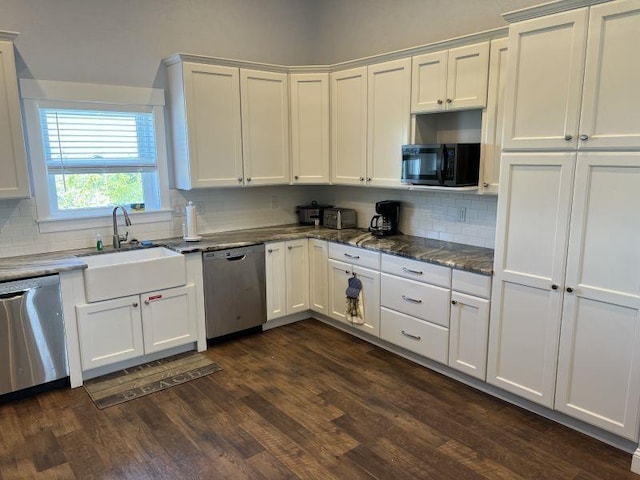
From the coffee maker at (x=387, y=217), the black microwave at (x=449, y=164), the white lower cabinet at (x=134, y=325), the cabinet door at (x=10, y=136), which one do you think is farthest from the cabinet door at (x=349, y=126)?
the cabinet door at (x=10, y=136)

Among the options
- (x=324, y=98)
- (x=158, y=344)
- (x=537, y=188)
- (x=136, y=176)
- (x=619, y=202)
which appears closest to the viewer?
(x=619, y=202)

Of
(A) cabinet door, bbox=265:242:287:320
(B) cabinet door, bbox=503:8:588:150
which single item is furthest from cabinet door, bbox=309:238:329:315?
(B) cabinet door, bbox=503:8:588:150

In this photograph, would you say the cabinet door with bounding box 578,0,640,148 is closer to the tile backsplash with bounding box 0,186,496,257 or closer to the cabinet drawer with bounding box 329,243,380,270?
the tile backsplash with bounding box 0,186,496,257

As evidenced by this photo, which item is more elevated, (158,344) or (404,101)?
(404,101)

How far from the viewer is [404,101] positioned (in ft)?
12.2

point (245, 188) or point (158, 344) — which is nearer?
point (158, 344)

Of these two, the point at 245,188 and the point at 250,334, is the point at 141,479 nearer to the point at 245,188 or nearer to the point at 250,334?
the point at 250,334

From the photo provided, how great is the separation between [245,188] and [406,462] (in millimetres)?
2971

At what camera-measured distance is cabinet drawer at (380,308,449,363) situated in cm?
336

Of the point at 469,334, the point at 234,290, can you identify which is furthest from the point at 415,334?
the point at 234,290

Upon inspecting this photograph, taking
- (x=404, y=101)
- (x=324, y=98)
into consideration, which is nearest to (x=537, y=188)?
(x=404, y=101)

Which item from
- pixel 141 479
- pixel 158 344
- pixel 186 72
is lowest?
pixel 141 479

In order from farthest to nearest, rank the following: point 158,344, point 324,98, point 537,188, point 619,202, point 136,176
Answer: point 324,98
point 136,176
point 158,344
point 537,188
point 619,202

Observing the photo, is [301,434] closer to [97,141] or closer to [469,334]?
[469,334]
